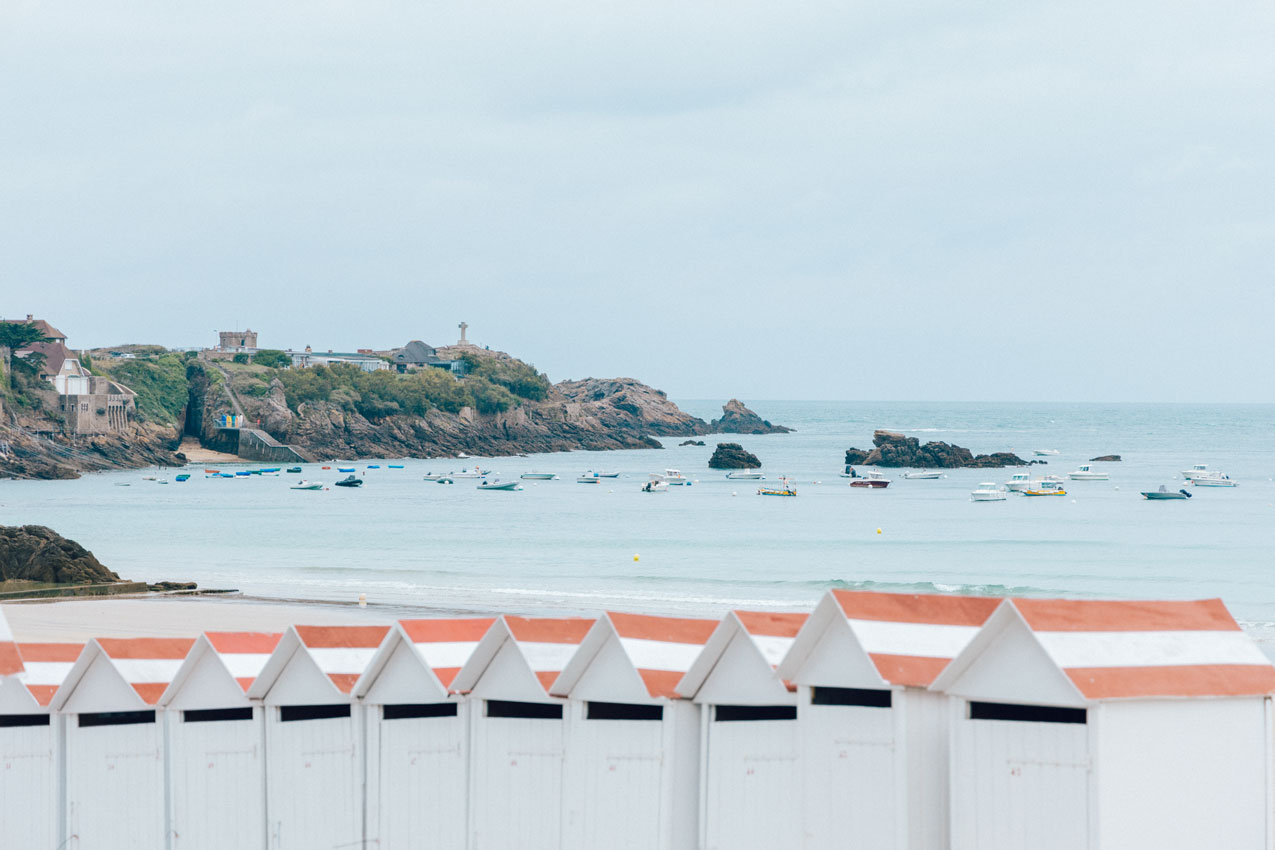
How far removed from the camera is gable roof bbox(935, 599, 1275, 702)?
31.0 feet

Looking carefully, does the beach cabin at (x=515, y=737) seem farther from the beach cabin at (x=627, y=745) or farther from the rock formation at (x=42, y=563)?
the rock formation at (x=42, y=563)

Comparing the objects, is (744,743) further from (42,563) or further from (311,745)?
(42,563)

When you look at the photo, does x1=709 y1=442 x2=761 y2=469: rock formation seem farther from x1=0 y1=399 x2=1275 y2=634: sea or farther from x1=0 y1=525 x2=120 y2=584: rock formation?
x1=0 y1=525 x2=120 y2=584: rock formation

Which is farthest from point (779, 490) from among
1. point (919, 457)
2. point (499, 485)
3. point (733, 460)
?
point (919, 457)

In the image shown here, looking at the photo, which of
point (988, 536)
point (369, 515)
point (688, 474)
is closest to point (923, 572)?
point (988, 536)

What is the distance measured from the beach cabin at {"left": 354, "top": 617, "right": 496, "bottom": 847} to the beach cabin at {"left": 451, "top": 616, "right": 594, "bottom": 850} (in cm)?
17

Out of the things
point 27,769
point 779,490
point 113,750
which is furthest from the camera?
point 779,490

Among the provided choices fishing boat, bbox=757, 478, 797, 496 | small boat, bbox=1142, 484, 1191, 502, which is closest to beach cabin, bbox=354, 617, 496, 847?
fishing boat, bbox=757, 478, 797, 496

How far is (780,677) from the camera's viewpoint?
10414mm

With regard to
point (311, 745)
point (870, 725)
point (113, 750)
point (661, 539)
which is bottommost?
point (661, 539)

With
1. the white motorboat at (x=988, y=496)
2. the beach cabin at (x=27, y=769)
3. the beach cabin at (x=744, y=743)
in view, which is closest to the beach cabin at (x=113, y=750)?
the beach cabin at (x=27, y=769)

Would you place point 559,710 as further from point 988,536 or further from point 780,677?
point 988,536

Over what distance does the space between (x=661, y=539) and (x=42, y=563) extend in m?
33.6

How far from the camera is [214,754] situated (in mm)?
12047
